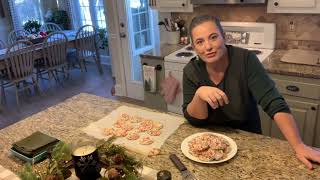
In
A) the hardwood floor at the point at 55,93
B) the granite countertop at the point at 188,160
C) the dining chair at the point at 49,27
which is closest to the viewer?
the granite countertop at the point at 188,160

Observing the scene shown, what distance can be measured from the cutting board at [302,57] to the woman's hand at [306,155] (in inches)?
53.0

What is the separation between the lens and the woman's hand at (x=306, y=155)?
109 cm

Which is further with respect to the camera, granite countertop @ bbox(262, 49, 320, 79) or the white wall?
the white wall

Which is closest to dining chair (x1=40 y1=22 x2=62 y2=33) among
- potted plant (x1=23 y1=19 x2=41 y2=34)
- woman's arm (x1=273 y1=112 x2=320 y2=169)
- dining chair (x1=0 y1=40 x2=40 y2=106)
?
potted plant (x1=23 y1=19 x2=41 y2=34)

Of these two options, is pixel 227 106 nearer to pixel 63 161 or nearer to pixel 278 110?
pixel 278 110

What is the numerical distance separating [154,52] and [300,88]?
1.40 metres

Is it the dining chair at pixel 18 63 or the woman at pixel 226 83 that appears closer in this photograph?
the woman at pixel 226 83

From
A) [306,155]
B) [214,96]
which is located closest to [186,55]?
[214,96]

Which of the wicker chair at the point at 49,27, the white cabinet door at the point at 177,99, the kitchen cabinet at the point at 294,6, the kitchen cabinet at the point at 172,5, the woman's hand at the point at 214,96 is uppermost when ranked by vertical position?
the kitchen cabinet at the point at 172,5

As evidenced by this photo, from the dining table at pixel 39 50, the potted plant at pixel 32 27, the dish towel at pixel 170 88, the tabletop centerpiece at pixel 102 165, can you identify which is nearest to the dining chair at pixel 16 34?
the potted plant at pixel 32 27

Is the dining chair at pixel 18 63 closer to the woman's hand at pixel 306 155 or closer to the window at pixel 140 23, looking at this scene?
the window at pixel 140 23

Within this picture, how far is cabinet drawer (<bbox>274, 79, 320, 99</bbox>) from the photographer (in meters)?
2.13

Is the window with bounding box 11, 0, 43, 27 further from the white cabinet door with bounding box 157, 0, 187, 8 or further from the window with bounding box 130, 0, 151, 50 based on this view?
the white cabinet door with bounding box 157, 0, 187, 8

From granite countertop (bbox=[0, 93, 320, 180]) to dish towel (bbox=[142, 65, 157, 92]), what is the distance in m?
1.25
